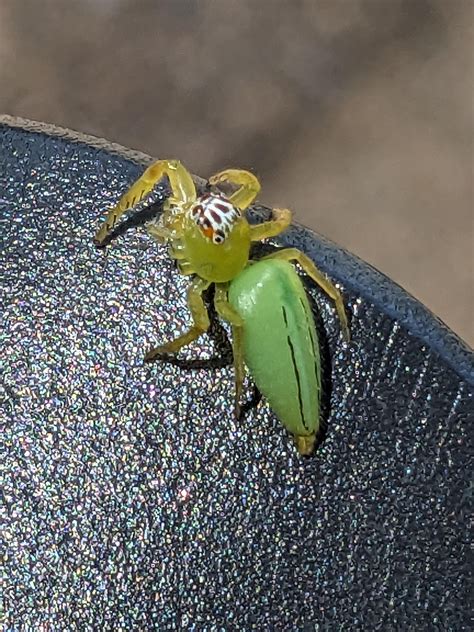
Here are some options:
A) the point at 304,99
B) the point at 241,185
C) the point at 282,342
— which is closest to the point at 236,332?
the point at 282,342

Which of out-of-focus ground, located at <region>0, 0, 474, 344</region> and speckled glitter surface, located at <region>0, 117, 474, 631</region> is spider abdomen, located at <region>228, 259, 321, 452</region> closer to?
speckled glitter surface, located at <region>0, 117, 474, 631</region>

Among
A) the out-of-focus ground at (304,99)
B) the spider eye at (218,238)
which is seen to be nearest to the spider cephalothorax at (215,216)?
the spider eye at (218,238)

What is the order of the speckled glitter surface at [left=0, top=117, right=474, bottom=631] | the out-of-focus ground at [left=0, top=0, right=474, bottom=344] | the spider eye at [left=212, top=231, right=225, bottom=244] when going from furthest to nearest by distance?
the out-of-focus ground at [left=0, top=0, right=474, bottom=344] → the spider eye at [left=212, top=231, right=225, bottom=244] → the speckled glitter surface at [left=0, top=117, right=474, bottom=631]

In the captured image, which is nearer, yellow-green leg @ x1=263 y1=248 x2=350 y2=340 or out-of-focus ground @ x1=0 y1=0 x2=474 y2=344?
yellow-green leg @ x1=263 y1=248 x2=350 y2=340

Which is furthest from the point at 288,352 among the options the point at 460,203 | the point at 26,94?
the point at 26,94

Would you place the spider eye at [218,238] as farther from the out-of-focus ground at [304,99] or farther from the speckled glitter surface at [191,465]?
the out-of-focus ground at [304,99]

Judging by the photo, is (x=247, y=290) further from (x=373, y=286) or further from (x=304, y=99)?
(x=304, y=99)

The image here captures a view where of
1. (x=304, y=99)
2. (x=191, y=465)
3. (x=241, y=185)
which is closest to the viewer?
(x=191, y=465)

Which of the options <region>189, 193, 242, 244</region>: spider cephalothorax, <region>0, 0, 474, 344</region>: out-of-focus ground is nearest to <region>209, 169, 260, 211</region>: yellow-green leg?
<region>189, 193, 242, 244</region>: spider cephalothorax
